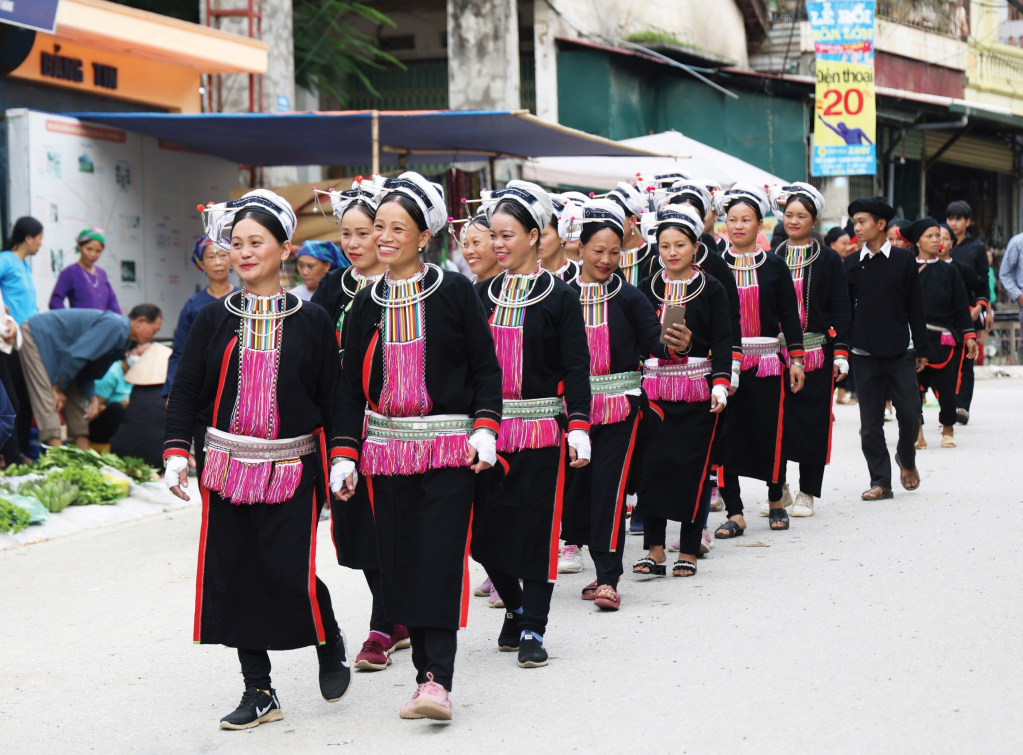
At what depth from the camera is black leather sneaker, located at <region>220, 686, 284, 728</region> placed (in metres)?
4.73

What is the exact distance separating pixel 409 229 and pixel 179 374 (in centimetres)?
97

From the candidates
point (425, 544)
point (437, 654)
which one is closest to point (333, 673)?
point (437, 654)

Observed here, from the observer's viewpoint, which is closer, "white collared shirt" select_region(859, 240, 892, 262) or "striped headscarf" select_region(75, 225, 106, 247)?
"white collared shirt" select_region(859, 240, 892, 262)

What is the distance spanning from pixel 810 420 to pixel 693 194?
5.36 ft

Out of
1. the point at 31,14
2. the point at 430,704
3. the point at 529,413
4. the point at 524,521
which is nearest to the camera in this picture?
the point at 430,704

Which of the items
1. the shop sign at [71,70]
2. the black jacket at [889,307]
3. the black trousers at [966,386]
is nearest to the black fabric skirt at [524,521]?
the black jacket at [889,307]

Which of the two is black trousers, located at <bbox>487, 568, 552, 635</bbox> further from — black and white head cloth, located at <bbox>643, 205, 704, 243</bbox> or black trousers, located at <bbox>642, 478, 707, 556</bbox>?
black and white head cloth, located at <bbox>643, 205, 704, 243</bbox>

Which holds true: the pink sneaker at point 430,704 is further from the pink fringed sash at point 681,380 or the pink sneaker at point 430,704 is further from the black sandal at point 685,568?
the pink fringed sash at point 681,380

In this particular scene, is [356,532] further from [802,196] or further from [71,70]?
[71,70]

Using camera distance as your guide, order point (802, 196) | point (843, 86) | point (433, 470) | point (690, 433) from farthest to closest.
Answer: point (843, 86) < point (802, 196) < point (690, 433) < point (433, 470)

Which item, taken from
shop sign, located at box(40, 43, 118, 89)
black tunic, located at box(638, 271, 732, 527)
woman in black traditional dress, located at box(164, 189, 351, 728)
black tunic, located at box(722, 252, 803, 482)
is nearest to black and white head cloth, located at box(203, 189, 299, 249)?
woman in black traditional dress, located at box(164, 189, 351, 728)

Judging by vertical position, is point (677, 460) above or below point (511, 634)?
above

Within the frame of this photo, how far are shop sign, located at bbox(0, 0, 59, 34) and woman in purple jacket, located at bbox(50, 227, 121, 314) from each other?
175 cm

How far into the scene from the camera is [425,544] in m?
4.77
